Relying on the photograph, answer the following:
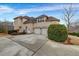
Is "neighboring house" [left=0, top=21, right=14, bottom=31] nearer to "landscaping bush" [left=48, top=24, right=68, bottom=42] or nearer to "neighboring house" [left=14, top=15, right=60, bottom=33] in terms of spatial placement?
"neighboring house" [left=14, top=15, right=60, bottom=33]

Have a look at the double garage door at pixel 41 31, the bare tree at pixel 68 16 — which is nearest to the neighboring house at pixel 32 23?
the double garage door at pixel 41 31

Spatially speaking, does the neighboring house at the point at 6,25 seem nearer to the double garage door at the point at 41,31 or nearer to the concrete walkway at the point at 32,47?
the concrete walkway at the point at 32,47

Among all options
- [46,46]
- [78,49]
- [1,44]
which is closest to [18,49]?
[1,44]

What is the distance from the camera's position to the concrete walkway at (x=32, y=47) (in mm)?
2270

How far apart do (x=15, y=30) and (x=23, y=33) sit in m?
0.12

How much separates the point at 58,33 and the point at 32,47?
0.43m

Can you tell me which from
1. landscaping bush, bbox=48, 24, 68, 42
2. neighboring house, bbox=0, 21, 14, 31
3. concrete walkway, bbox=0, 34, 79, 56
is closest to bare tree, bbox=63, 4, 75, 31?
landscaping bush, bbox=48, 24, 68, 42

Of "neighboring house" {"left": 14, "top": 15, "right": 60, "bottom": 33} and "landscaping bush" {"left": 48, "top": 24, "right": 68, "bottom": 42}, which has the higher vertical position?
"neighboring house" {"left": 14, "top": 15, "right": 60, "bottom": 33}

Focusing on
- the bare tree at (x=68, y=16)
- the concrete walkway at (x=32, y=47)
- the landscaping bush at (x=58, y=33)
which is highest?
the bare tree at (x=68, y=16)

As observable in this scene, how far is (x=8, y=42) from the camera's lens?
231 cm

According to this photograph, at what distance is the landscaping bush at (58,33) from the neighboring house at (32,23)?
8 cm

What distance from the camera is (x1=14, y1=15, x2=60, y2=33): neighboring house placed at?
91.2 inches

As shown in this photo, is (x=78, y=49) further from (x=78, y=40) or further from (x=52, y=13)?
(x=52, y=13)

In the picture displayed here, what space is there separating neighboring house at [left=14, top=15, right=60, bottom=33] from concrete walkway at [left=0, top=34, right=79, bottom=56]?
103 millimetres
